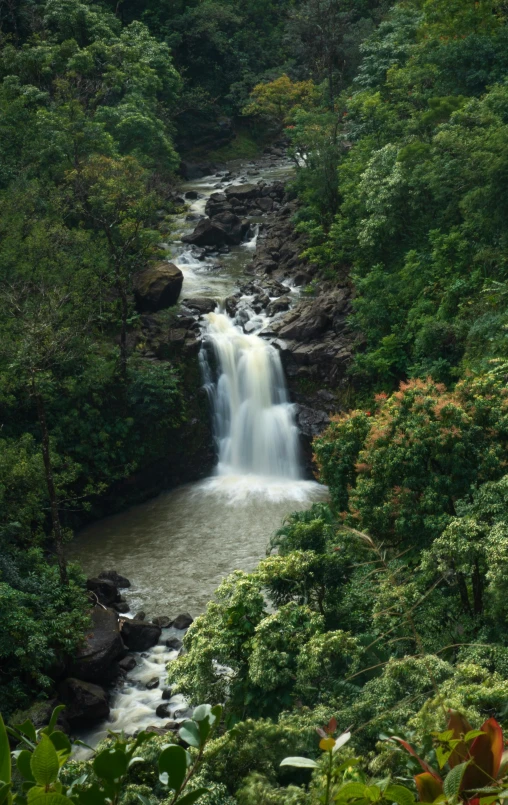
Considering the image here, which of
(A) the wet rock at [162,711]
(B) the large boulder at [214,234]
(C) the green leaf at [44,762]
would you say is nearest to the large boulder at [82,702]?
(A) the wet rock at [162,711]

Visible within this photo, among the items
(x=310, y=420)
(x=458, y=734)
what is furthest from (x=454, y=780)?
(x=310, y=420)

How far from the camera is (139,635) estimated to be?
52.6 feet

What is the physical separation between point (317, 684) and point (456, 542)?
261 centimetres

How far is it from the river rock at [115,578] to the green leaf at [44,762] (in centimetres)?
1650

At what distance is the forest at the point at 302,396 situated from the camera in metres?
6.61

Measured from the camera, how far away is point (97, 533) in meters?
21.5

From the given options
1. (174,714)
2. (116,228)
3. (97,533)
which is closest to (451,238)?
(116,228)

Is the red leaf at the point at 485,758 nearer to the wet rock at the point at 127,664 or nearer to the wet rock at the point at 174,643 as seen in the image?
the wet rock at the point at 127,664

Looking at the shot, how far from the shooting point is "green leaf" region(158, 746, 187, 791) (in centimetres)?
212

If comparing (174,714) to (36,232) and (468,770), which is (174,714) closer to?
(468,770)

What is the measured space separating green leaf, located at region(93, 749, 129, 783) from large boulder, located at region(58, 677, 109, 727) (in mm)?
12846

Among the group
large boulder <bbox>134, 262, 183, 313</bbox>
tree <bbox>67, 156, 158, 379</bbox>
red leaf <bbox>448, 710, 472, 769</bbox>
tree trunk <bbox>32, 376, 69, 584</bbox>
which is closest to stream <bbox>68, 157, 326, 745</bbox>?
large boulder <bbox>134, 262, 183, 313</bbox>

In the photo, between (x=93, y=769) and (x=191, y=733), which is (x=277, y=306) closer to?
(x=191, y=733)

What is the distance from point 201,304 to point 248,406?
13.7ft
